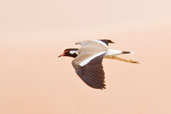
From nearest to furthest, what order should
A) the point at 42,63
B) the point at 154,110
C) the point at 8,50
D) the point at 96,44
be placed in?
the point at 96,44 → the point at 154,110 → the point at 42,63 → the point at 8,50

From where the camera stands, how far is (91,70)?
5.34 ft

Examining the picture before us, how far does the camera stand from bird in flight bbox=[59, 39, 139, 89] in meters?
1.59

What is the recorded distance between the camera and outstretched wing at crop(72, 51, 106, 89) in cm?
158

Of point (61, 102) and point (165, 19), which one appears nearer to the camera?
point (61, 102)

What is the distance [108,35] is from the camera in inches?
118

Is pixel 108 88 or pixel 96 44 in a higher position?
pixel 96 44

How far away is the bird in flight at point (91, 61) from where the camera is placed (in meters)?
1.59

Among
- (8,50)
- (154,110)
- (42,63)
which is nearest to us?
(154,110)

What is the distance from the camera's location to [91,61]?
1692 mm

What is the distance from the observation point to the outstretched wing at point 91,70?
1583mm

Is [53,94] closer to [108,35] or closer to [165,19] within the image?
[108,35]

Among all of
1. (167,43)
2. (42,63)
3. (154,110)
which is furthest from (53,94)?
(167,43)

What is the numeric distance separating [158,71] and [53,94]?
0.57 m

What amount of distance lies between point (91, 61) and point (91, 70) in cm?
7
